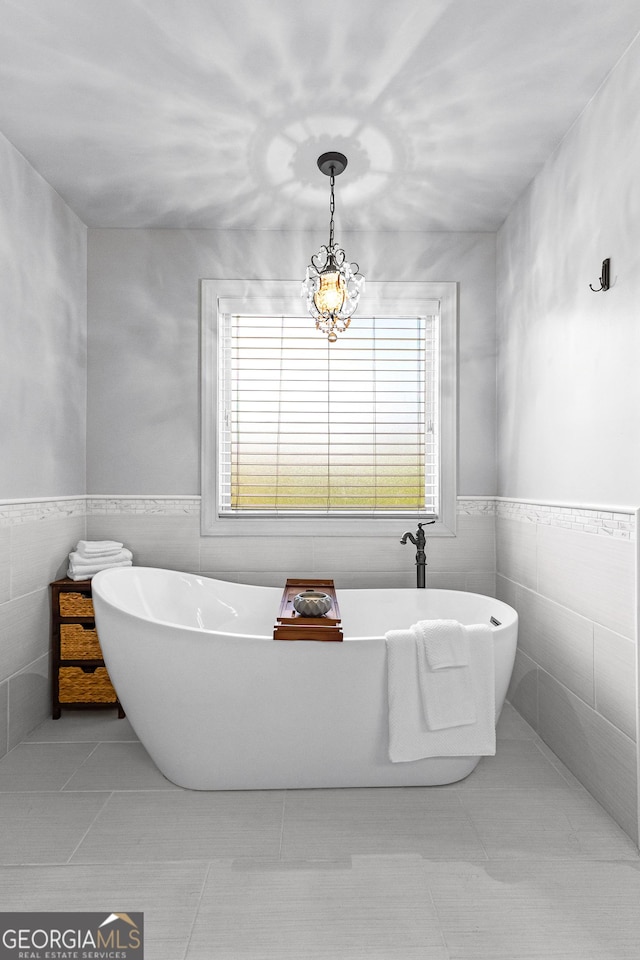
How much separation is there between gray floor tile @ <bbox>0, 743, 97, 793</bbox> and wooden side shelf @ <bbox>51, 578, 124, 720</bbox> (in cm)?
28

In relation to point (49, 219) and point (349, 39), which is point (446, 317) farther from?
point (49, 219)

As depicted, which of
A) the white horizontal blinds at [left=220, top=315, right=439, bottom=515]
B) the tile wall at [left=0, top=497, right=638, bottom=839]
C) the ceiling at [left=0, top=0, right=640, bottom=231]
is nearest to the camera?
the ceiling at [left=0, top=0, right=640, bottom=231]

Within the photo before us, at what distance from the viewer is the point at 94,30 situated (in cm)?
181

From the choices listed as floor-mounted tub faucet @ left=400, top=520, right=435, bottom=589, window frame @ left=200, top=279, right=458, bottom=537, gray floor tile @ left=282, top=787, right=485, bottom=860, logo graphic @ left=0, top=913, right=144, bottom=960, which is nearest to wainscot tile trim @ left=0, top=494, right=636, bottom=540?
window frame @ left=200, top=279, right=458, bottom=537

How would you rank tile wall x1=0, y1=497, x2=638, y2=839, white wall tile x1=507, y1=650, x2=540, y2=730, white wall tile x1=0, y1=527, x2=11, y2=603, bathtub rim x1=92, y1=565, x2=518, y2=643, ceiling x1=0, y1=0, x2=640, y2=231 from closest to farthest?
ceiling x1=0, y1=0, x2=640, y2=231 < tile wall x1=0, y1=497, x2=638, y2=839 < bathtub rim x1=92, y1=565, x2=518, y2=643 < white wall tile x1=0, y1=527, x2=11, y2=603 < white wall tile x1=507, y1=650, x2=540, y2=730

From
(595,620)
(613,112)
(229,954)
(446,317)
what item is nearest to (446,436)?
(446,317)

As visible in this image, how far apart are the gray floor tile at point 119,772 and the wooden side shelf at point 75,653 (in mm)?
338

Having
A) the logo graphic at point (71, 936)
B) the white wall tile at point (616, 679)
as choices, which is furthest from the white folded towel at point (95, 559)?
the white wall tile at point (616, 679)

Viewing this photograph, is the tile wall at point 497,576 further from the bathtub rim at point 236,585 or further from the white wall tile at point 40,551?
the bathtub rim at point 236,585

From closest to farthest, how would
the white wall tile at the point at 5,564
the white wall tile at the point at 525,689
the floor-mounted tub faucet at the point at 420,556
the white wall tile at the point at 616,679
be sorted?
the white wall tile at the point at 616,679 → the white wall tile at the point at 5,564 → the white wall tile at the point at 525,689 → the floor-mounted tub faucet at the point at 420,556

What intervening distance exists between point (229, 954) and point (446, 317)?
2923 mm

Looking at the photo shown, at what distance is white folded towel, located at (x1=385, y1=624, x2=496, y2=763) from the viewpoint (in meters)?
2.05

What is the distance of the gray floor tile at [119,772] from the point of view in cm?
221

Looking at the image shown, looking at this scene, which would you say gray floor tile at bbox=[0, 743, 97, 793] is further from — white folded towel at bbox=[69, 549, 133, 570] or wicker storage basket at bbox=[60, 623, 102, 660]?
white folded towel at bbox=[69, 549, 133, 570]
